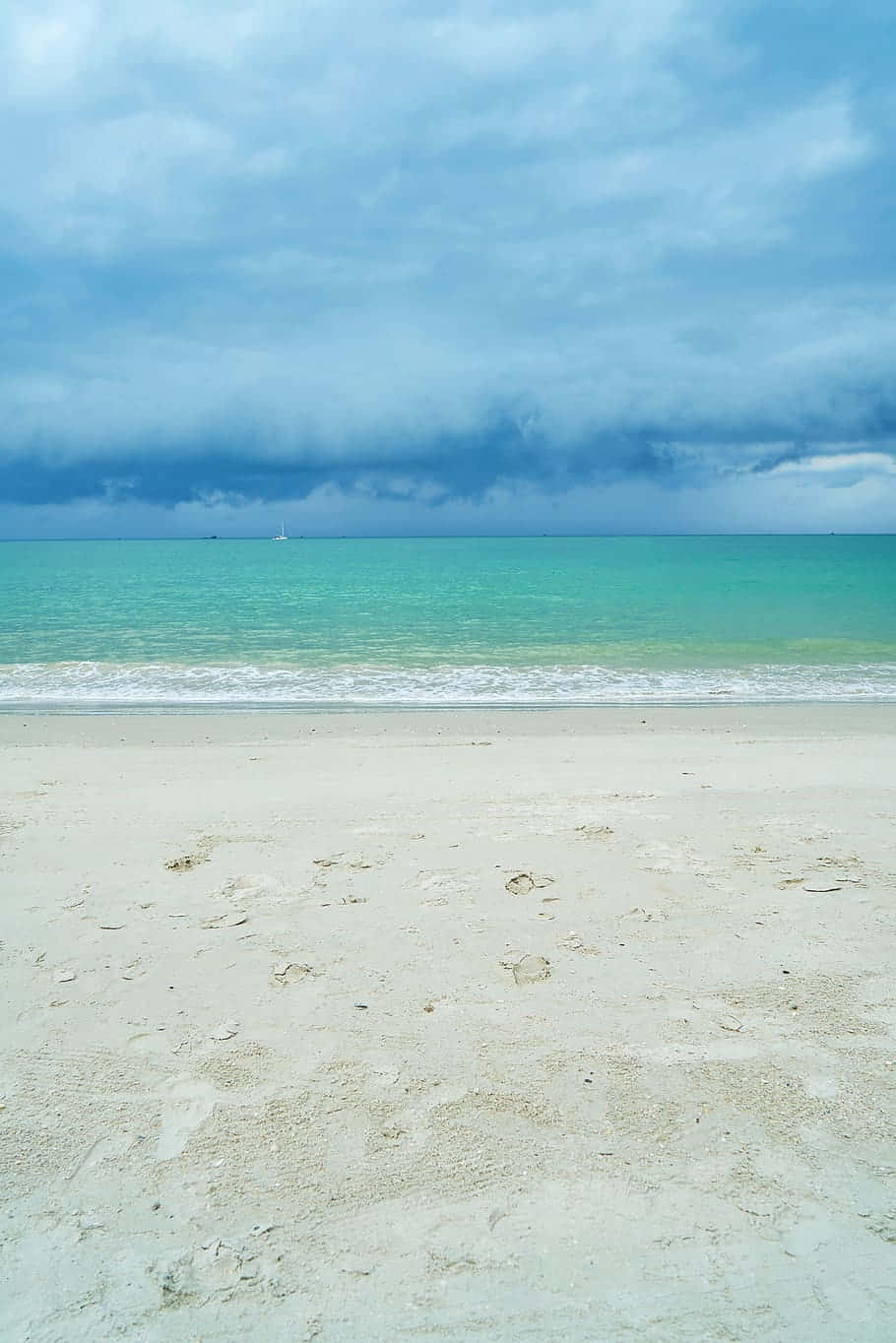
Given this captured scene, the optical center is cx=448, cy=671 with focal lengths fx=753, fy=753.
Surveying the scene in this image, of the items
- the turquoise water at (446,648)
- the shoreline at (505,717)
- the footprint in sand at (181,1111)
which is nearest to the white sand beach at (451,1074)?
the footprint in sand at (181,1111)

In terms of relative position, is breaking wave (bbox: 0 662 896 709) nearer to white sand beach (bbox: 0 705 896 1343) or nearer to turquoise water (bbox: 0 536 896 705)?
turquoise water (bbox: 0 536 896 705)

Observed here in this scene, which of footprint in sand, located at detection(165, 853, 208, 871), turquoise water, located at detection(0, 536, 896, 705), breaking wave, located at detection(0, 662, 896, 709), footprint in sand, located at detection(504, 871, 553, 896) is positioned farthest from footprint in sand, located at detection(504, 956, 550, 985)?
turquoise water, located at detection(0, 536, 896, 705)

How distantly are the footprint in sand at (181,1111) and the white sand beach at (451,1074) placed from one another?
17 millimetres

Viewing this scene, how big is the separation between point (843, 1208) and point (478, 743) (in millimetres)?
7888

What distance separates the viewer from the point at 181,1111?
133 inches

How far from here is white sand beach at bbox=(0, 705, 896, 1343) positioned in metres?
2.59

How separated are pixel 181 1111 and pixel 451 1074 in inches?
48.5

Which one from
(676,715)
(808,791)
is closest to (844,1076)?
(808,791)

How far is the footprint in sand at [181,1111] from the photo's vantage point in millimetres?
3189

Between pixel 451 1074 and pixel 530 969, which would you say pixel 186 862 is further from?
pixel 451 1074

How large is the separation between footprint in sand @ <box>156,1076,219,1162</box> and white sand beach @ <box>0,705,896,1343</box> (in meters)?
0.02

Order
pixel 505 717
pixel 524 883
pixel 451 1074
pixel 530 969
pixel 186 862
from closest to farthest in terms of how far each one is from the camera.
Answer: pixel 451 1074 < pixel 530 969 < pixel 524 883 < pixel 186 862 < pixel 505 717

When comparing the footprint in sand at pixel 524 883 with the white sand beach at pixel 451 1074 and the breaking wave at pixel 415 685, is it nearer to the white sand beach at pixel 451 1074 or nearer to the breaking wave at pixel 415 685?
the white sand beach at pixel 451 1074

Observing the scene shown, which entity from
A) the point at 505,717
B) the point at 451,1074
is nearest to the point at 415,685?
the point at 505,717
